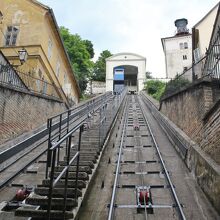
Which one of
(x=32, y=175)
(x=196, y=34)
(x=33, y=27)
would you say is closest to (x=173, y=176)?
(x=32, y=175)

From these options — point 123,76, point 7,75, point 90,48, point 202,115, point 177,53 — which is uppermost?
point 90,48

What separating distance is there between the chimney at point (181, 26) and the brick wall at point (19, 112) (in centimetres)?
4493

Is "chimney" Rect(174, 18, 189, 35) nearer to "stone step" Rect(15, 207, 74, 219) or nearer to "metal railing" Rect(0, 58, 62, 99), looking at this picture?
"metal railing" Rect(0, 58, 62, 99)

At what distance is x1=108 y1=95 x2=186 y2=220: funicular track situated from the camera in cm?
493

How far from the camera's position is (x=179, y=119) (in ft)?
37.8

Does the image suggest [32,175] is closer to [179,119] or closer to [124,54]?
[179,119]

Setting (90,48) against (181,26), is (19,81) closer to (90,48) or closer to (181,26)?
(90,48)

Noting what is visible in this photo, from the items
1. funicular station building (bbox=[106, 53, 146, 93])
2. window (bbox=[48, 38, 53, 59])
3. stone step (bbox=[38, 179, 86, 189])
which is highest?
funicular station building (bbox=[106, 53, 146, 93])

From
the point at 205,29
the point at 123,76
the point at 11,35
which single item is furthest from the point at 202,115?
the point at 123,76

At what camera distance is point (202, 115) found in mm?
7844

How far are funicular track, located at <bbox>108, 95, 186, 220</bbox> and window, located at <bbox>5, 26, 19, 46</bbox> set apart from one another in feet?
45.2

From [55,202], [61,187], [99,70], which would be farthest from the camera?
[99,70]

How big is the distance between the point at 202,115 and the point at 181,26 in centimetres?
5144

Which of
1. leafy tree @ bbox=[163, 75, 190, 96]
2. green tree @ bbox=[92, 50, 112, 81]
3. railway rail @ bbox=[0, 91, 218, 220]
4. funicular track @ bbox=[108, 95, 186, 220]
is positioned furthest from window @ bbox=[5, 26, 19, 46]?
green tree @ bbox=[92, 50, 112, 81]
